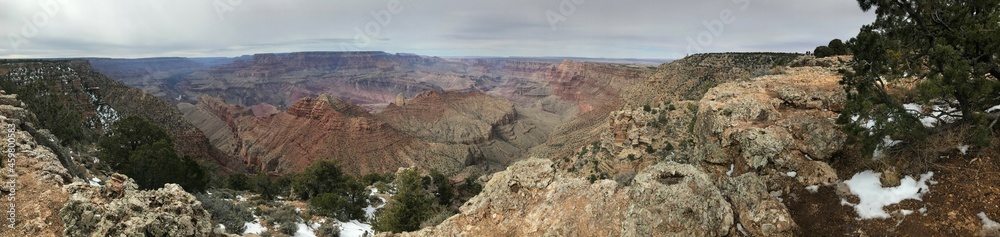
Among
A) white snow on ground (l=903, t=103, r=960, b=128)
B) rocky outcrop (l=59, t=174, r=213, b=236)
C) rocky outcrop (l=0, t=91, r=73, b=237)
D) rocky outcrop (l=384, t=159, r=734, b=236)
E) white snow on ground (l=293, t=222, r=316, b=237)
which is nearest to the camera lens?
rocky outcrop (l=59, t=174, r=213, b=236)

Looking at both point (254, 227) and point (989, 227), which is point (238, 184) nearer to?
point (254, 227)

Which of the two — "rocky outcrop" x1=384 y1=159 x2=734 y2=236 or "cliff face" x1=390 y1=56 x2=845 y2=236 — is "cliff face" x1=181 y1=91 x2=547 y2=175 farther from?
"rocky outcrop" x1=384 y1=159 x2=734 y2=236

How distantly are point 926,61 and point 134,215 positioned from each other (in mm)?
20271

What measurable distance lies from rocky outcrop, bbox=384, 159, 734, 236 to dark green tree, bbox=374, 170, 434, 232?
309 inches

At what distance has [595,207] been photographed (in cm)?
1078

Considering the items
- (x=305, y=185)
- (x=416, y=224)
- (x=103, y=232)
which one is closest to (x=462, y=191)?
(x=305, y=185)

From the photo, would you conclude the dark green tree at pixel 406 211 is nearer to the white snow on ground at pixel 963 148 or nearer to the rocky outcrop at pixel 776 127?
the rocky outcrop at pixel 776 127

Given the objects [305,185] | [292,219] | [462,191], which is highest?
[292,219]

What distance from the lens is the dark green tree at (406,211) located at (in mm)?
18984

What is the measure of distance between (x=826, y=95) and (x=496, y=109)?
12456cm

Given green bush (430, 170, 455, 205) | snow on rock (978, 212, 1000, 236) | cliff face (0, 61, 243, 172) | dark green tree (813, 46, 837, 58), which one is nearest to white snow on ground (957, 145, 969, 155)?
snow on rock (978, 212, 1000, 236)

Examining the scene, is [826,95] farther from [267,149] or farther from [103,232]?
[267,149]

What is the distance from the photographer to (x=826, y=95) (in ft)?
58.7

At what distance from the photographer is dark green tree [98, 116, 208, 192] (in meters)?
25.1
